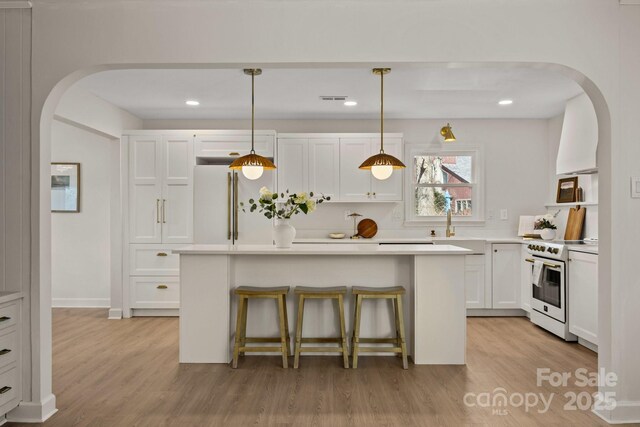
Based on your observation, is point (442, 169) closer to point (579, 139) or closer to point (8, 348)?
point (579, 139)

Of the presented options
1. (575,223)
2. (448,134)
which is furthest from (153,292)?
(575,223)

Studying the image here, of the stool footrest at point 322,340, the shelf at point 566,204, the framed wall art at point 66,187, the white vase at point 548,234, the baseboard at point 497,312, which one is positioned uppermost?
the framed wall art at point 66,187

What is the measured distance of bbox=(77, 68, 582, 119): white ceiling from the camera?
13.7 ft

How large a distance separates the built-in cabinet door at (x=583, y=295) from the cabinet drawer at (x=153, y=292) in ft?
14.1

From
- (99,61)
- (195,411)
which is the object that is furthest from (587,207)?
(99,61)

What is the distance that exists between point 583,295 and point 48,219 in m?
4.37

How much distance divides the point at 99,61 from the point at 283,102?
255cm

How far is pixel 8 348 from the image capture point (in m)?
2.71

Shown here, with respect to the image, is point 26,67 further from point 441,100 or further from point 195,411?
point 441,100

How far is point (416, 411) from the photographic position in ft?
9.45

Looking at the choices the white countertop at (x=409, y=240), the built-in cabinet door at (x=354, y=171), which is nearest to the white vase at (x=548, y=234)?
the white countertop at (x=409, y=240)

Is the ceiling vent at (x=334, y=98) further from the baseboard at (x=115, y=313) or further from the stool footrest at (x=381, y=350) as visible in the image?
the baseboard at (x=115, y=313)

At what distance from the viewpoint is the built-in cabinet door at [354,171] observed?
5.84 metres

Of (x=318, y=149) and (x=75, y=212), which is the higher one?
(x=318, y=149)
